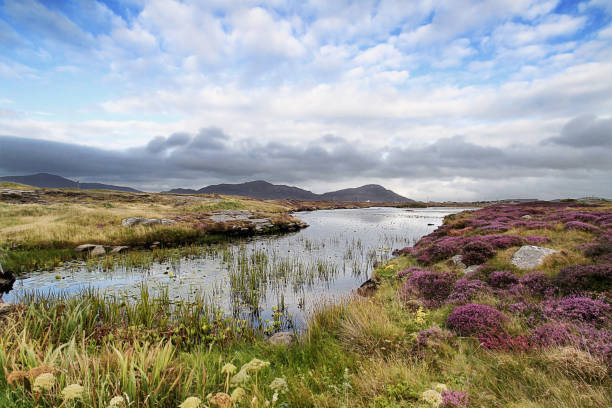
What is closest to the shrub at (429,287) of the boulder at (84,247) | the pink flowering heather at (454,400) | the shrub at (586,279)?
the shrub at (586,279)

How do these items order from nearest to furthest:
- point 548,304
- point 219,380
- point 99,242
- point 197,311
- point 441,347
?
point 219,380 → point 441,347 → point 548,304 → point 197,311 → point 99,242

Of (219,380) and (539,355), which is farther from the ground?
(539,355)

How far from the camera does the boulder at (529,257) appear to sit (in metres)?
10.2

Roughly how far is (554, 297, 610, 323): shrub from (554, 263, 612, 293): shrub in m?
1.27

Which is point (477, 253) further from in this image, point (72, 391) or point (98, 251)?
point (98, 251)

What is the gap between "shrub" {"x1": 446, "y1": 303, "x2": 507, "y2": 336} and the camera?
6203 millimetres

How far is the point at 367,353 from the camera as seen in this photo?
591 cm

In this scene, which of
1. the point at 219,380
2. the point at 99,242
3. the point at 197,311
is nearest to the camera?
the point at 219,380

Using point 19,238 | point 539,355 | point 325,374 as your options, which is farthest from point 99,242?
point 539,355

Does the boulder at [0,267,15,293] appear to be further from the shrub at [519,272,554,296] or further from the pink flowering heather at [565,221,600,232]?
the pink flowering heather at [565,221,600,232]

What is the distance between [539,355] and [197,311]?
909 cm

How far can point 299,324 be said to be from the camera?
30.6 ft

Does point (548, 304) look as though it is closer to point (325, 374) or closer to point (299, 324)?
point (325, 374)

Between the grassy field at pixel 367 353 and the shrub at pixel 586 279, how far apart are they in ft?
0.12
